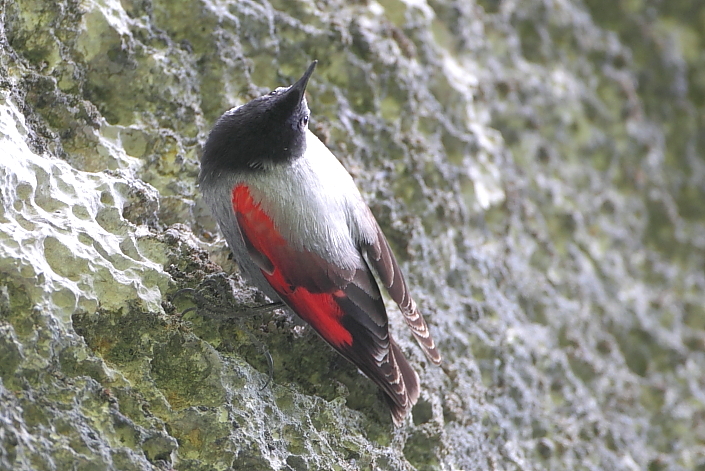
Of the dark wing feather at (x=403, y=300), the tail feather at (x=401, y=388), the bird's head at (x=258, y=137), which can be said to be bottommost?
the tail feather at (x=401, y=388)

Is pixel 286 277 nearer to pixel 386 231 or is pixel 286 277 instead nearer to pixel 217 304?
pixel 217 304

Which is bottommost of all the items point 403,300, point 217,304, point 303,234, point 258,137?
point 217,304

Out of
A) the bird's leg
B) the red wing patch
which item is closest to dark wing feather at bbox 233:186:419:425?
the red wing patch

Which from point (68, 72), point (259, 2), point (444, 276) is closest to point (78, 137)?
point (68, 72)

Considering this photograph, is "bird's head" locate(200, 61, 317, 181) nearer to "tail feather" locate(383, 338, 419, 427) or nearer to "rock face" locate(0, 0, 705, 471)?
"rock face" locate(0, 0, 705, 471)

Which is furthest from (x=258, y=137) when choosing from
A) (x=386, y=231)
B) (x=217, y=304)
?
(x=386, y=231)

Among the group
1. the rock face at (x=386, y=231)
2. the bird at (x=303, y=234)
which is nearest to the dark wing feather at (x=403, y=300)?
the bird at (x=303, y=234)

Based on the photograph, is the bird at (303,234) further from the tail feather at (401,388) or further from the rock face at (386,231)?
the rock face at (386,231)
